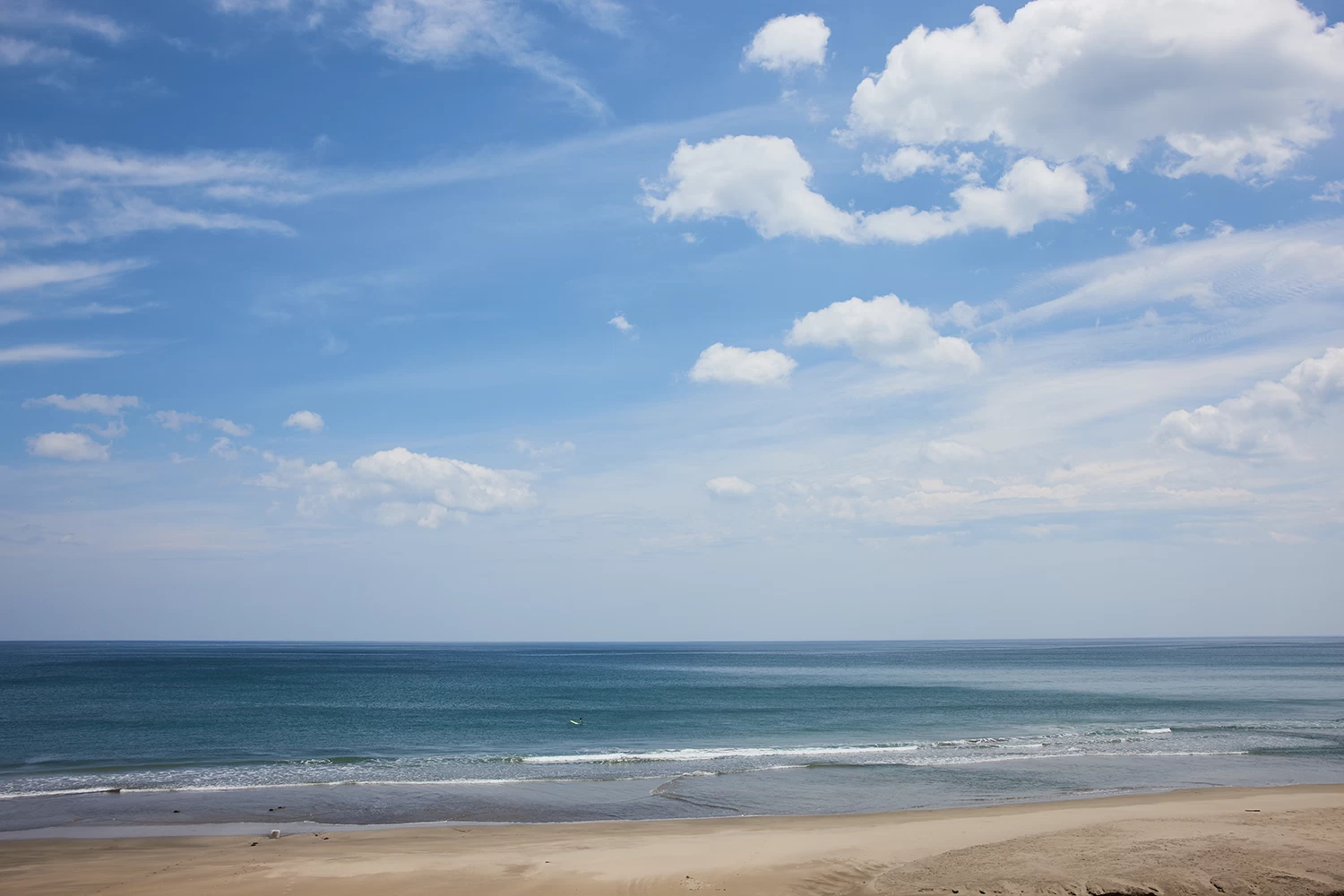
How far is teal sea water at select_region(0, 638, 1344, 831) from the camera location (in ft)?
72.4

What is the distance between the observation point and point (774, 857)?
50.3 feet

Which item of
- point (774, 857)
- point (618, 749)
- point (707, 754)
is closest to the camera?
point (774, 857)

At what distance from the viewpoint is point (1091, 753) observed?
29.7 metres

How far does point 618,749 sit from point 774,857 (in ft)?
59.9

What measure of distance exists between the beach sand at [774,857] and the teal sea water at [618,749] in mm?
2766

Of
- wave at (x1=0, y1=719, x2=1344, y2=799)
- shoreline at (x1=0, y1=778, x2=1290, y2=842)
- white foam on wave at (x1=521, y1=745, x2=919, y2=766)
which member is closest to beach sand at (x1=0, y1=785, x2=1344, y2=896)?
shoreline at (x1=0, y1=778, x2=1290, y2=842)

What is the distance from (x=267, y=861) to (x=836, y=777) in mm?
16217

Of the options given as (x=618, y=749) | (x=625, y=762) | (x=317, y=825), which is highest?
(x=317, y=825)

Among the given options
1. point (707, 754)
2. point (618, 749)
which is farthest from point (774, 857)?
point (618, 749)

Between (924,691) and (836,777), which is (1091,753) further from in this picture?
(924,691)

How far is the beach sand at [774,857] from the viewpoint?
13109mm

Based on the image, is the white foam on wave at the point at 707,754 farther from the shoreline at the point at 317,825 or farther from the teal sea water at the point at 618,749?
the shoreline at the point at 317,825

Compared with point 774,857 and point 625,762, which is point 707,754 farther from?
point 774,857

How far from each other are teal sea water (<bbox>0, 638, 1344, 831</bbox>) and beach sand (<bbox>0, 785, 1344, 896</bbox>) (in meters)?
2.77
